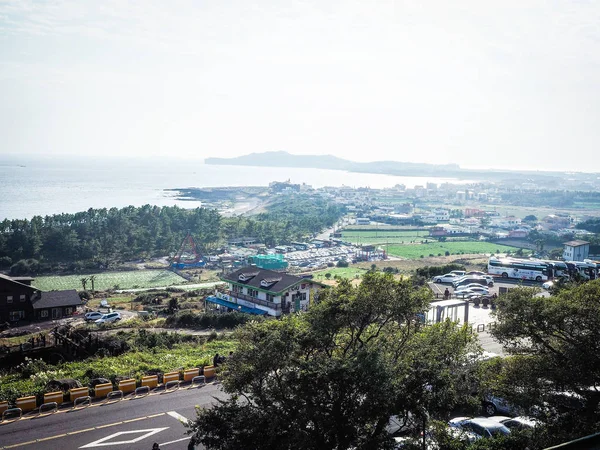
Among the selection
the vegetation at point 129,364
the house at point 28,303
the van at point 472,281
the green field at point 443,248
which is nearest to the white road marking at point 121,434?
the vegetation at point 129,364

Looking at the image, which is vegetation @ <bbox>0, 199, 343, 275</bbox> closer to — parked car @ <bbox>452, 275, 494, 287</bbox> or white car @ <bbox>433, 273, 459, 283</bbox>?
white car @ <bbox>433, 273, 459, 283</bbox>

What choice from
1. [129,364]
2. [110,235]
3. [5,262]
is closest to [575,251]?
[129,364]

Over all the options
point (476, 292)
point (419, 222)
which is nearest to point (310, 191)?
point (419, 222)

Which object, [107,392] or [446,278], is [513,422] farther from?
[446,278]

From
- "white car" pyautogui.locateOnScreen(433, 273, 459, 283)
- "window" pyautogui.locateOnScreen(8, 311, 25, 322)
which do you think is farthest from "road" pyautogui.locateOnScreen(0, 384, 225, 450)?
"white car" pyautogui.locateOnScreen(433, 273, 459, 283)

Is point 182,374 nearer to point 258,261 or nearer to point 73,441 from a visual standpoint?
point 73,441
